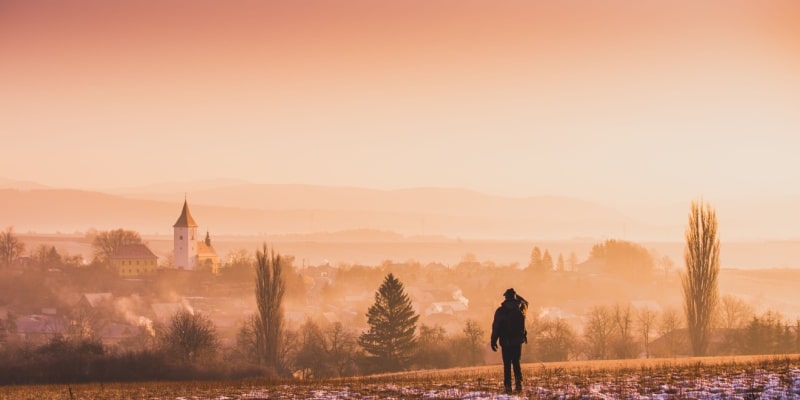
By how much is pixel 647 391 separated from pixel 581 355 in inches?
3544

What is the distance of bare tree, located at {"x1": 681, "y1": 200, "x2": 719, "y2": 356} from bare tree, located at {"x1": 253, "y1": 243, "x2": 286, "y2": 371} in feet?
155

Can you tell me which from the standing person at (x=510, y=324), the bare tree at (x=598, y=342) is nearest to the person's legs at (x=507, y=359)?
the standing person at (x=510, y=324)

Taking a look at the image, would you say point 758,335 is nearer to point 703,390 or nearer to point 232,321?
point 703,390

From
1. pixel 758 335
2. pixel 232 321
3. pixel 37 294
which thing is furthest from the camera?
pixel 37 294

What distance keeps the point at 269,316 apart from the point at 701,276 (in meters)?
50.2

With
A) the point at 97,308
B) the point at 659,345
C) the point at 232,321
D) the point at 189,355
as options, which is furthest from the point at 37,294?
the point at 659,345

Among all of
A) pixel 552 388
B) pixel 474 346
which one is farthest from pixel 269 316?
pixel 552 388

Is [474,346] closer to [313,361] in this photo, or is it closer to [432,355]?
[432,355]

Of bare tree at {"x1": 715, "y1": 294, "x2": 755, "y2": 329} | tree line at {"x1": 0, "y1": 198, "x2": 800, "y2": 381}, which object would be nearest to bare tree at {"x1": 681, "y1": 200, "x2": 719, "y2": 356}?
tree line at {"x1": 0, "y1": 198, "x2": 800, "y2": 381}

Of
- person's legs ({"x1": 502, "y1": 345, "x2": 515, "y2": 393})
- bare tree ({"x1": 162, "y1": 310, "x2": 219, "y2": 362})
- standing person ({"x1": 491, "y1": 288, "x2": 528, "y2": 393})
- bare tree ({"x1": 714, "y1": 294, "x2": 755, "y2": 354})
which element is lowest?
bare tree ({"x1": 714, "y1": 294, "x2": 755, "y2": 354})

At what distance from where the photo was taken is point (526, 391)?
26.7 metres

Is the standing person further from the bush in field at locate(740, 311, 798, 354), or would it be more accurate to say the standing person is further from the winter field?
the bush in field at locate(740, 311, 798, 354)

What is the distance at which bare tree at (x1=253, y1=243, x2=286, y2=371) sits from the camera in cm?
9488

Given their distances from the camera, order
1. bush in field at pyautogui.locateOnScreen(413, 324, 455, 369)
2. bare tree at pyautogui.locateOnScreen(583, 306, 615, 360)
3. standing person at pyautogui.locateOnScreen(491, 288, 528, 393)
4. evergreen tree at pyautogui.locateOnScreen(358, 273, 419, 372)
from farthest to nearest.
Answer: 1. bare tree at pyautogui.locateOnScreen(583, 306, 615, 360)
2. bush in field at pyautogui.locateOnScreen(413, 324, 455, 369)
3. evergreen tree at pyautogui.locateOnScreen(358, 273, 419, 372)
4. standing person at pyautogui.locateOnScreen(491, 288, 528, 393)
